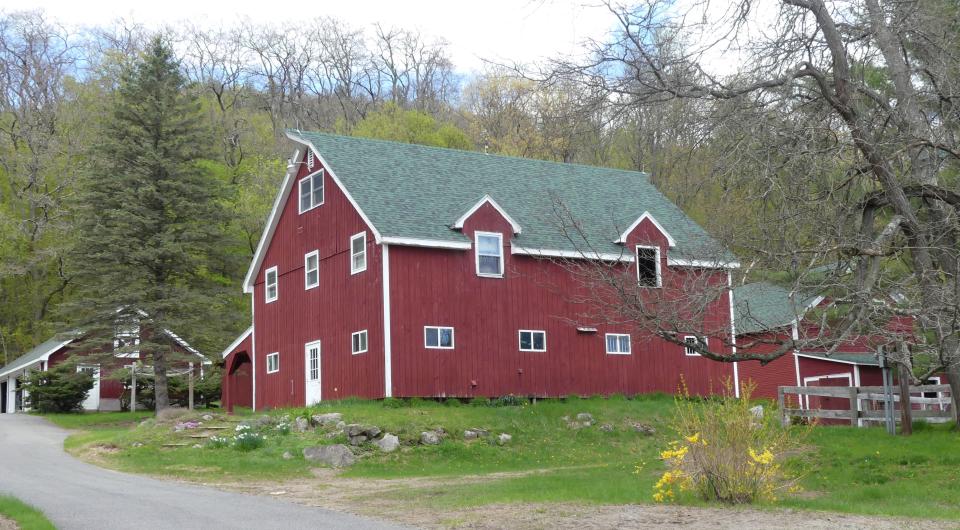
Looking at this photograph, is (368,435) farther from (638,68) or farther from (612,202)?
(612,202)

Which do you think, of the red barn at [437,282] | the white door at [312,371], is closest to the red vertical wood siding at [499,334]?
the red barn at [437,282]

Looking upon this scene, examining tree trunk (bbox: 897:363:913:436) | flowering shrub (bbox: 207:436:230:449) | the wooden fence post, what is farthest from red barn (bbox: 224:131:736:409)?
tree trunk (bbox: 897:363:913:436)

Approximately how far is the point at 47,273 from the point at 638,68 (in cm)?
4815

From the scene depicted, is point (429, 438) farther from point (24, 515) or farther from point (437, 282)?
point (24, 515)

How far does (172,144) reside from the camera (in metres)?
39.4

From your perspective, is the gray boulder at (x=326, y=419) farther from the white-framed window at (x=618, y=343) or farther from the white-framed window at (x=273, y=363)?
the white-framed window at (x=618, y=343)

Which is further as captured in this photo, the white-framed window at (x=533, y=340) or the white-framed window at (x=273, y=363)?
the white-framed window at (x=273, y=363)

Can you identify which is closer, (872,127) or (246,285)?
(872,127)

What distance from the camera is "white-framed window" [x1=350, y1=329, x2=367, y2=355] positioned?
2838 cm

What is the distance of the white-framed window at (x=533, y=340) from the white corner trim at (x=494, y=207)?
2.89m

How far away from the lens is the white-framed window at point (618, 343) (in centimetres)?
3127

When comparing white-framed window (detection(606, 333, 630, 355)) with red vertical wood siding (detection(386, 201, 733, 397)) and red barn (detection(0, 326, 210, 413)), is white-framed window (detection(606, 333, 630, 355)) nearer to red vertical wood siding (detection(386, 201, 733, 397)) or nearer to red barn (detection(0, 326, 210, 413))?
red vertical wood siding (detection(386, 201, 733, 397))

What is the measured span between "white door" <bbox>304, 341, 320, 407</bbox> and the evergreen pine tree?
9441 millimetres

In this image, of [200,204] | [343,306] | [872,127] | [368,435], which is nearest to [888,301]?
[872,127]
